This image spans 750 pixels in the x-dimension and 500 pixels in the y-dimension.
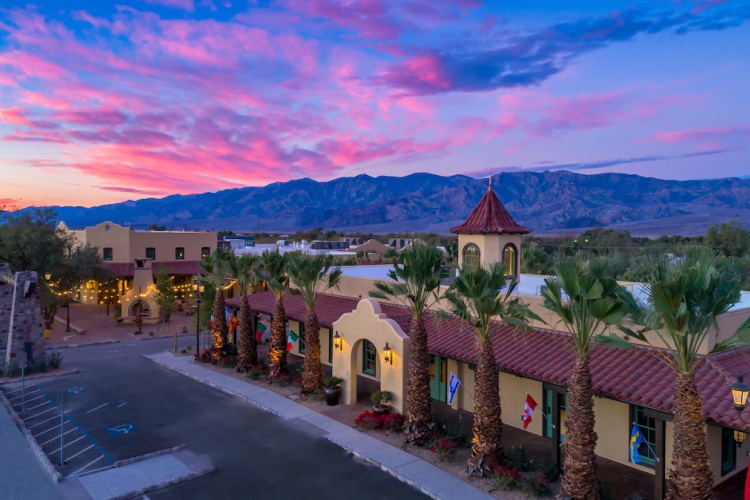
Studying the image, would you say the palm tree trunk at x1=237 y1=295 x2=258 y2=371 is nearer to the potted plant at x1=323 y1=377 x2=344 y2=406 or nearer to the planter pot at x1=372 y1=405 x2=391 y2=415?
the potted plant at x1=323 y1=377 x2=344 y2=406

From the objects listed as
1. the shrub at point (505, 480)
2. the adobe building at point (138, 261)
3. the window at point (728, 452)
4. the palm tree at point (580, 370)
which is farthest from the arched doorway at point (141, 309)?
the window at point (728, 452)

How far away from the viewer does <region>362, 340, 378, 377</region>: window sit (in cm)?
2452

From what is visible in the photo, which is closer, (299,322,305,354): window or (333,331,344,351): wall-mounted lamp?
(333,331,344,351): wall-mounted lamp

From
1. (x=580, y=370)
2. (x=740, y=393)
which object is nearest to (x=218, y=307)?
(x=580, y=370)

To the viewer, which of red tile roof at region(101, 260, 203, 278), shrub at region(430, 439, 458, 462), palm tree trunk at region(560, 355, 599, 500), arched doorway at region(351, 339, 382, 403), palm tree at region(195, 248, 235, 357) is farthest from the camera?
red tile roof at region(101, 260, 203, 278)

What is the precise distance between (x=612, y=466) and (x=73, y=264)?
39782 mm

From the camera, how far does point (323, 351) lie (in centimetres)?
2734

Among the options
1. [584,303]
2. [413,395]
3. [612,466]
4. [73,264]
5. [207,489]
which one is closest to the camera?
[584,303]

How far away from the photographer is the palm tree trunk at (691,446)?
10.3 metres

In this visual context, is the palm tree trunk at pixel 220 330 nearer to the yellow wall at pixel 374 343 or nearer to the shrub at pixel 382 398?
the yellow wall at pixel 374 343

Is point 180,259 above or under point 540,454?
above

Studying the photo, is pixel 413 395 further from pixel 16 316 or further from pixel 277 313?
→ pixel 16 316

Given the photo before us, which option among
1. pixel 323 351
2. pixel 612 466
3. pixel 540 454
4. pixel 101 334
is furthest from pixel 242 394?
pixel 101 334

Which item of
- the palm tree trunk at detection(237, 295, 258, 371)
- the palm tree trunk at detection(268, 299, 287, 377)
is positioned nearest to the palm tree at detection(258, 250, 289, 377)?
the palm tree trunk at detection(268, 299, 287, 377)
